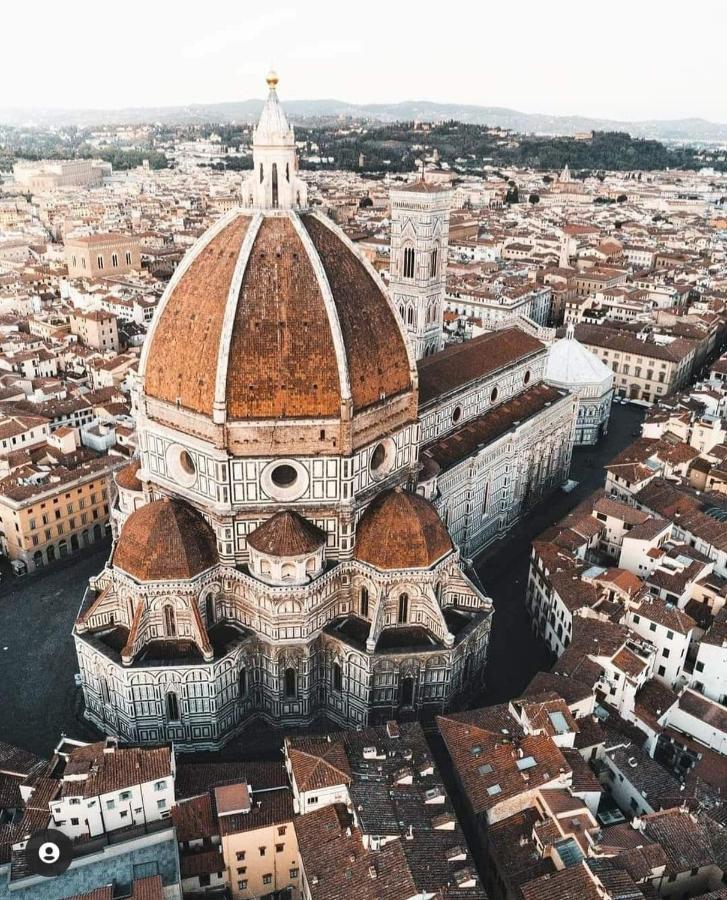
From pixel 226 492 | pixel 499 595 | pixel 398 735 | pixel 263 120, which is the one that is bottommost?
pixel 499 595

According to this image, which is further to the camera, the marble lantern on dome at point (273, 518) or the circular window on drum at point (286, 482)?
the circular window on drum at point (286, 482)

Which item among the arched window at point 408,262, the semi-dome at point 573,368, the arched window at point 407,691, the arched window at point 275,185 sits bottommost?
the arched window at point 407,691

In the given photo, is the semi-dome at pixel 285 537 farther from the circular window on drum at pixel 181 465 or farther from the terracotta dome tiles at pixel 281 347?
the terracotta dome tiles at pixel 281 347

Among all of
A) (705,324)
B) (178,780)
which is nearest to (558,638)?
(178,780)

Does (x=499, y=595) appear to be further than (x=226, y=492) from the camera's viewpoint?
Yes

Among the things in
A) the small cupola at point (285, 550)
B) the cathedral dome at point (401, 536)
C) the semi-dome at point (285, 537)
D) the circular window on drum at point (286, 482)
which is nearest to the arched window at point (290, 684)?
the small cupola at point (285, 550)

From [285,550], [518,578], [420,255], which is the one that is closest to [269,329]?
[285,550]

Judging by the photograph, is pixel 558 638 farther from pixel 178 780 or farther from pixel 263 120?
pixel 263 120

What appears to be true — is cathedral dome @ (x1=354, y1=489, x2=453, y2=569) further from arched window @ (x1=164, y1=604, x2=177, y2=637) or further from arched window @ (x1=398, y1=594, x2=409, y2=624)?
arched window @ (x1=164, y1=604, x2=177, y2=637)
